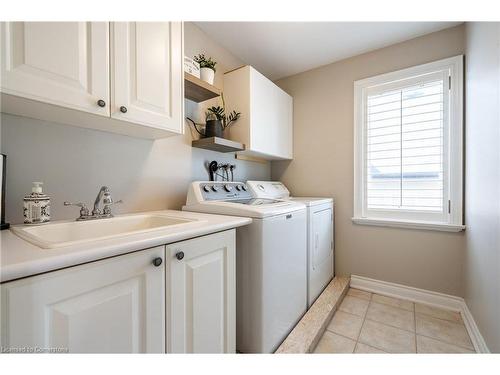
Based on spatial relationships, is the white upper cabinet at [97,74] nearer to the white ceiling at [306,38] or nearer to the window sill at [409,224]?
the white ceiling at [306,38]

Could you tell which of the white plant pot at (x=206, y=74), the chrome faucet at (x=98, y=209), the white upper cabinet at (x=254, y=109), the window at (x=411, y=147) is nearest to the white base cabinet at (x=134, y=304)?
the chrome faucet at (x=98, y=209)

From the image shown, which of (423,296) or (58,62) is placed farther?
(423,296)

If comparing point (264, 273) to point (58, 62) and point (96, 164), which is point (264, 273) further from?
point (58, 62)

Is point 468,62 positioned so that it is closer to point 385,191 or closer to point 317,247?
point 385,191

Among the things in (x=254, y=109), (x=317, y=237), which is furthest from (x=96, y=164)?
(x=317, y=237)

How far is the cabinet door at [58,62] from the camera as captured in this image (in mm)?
752

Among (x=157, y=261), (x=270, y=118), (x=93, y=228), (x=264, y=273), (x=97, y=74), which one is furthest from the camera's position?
(x=270, y=118)

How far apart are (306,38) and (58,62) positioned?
1.93m

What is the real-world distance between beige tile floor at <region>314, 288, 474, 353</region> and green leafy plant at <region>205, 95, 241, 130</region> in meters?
1.91

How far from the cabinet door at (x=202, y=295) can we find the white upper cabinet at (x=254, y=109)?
115 centimetres

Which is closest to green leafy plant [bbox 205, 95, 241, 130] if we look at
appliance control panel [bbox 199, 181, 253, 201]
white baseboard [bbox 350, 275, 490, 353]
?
appliance control panel [bbox 199, 181, 253, 201]

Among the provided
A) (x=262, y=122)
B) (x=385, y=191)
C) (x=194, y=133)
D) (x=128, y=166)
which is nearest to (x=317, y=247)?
(x=385, y=191)

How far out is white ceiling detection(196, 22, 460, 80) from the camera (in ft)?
6.01

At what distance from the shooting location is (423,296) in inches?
77.2
